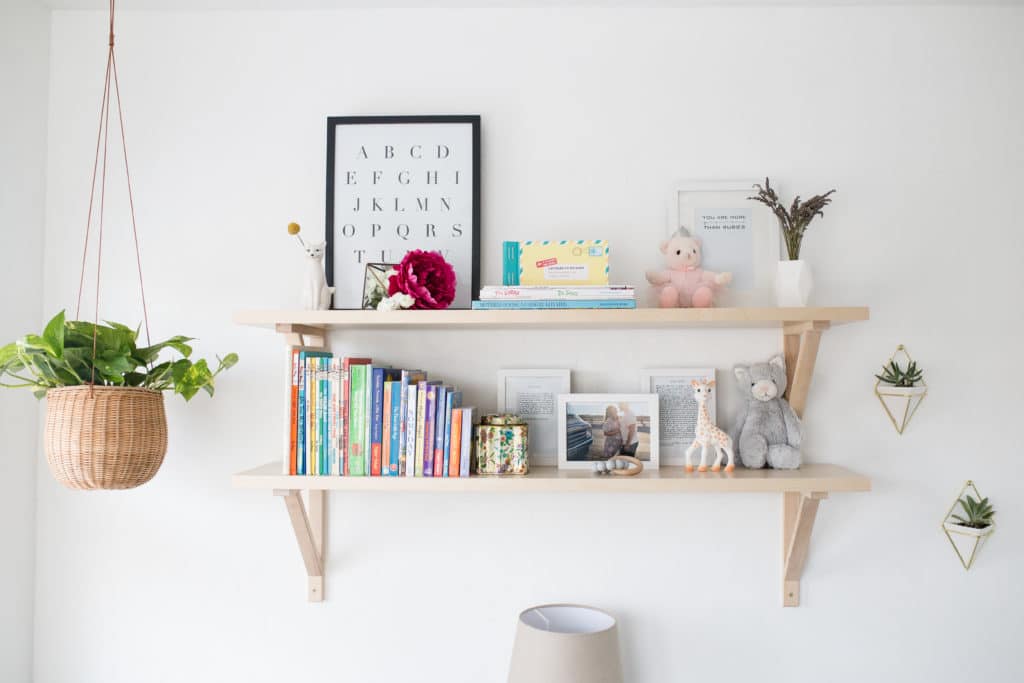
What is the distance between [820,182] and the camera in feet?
5.35

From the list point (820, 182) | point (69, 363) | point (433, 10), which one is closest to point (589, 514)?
point (820, 182)

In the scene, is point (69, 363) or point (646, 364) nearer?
point (69, 363)

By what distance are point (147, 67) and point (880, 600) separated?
83.9 inches

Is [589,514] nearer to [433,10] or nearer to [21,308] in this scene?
[433,10]

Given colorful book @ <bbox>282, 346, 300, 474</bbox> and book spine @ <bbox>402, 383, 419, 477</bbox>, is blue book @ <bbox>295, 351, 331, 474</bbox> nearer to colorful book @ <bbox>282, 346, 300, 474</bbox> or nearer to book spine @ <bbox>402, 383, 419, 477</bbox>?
colorful book @ <bbox>282, 346, 300, 474</bbox>

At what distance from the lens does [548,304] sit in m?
1.42

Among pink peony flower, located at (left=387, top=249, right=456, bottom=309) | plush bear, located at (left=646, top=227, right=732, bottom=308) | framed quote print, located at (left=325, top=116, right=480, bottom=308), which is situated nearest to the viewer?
pink peony flower, located at (left=387, top=249, right=456, bottom=309)

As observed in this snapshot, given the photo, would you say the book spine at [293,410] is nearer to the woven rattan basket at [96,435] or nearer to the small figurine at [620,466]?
the woven rattan basket at [96,435]

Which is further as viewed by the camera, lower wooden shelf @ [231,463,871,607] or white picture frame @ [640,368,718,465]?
white picture frame @ [640,368,718,465]

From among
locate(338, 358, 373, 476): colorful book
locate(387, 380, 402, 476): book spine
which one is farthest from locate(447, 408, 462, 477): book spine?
locate(338, 358, 373, 476): colorful book

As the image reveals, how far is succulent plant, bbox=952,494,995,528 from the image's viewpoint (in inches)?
61.2

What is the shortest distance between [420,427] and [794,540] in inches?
33.7

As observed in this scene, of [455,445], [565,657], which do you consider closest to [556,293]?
[455,445]

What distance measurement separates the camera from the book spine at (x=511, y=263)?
4.92 ft
